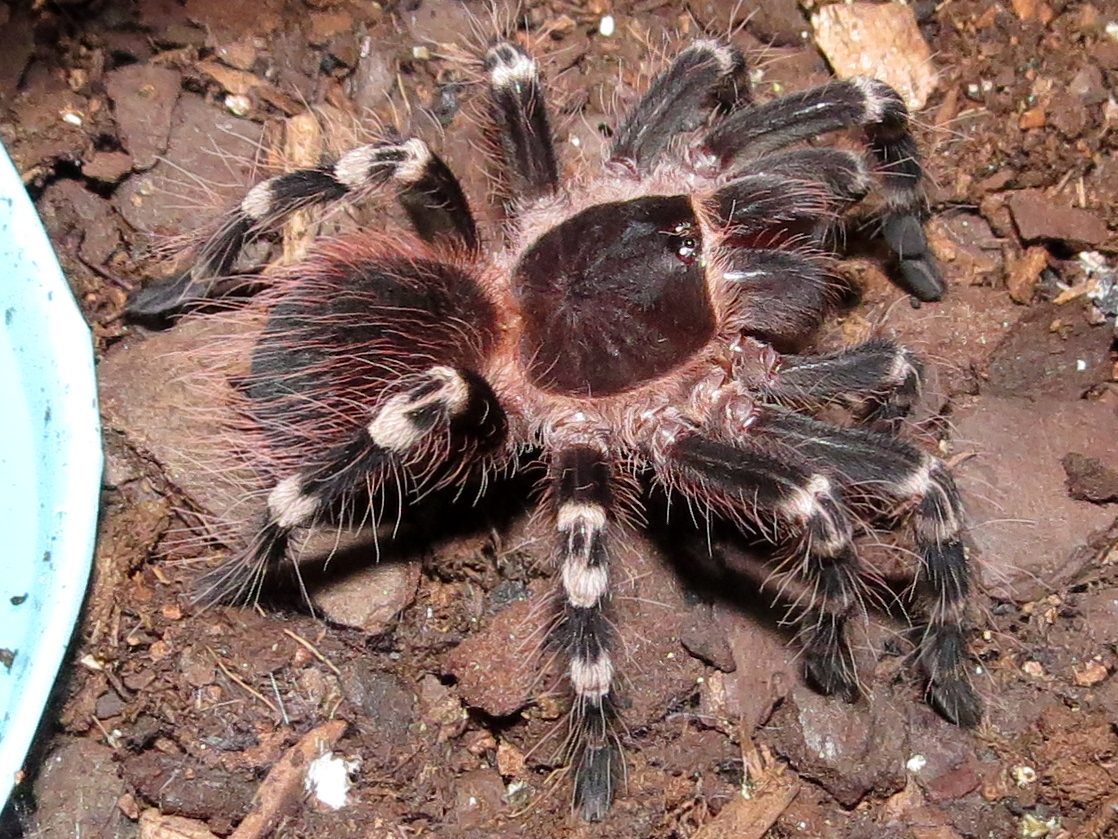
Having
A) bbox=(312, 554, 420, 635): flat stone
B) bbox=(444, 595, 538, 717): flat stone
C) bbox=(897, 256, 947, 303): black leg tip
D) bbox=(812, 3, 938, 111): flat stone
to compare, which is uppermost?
bbox=(812, 3, 938, 111): flat stone

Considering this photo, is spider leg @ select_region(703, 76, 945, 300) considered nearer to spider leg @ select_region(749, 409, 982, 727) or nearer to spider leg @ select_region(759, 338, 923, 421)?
spider leg @ select_region(759, 338, 923, 421)

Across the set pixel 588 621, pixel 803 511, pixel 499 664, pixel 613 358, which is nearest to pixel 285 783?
pixel 499 664

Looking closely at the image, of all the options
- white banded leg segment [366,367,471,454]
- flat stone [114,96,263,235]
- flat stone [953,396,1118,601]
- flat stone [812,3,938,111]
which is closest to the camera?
white banded leg segment [366,367,471,454]

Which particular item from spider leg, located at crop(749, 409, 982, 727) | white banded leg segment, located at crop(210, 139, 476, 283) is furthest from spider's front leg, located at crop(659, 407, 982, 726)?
white banded leg segment, located at crop(210, 139, 476, 283)

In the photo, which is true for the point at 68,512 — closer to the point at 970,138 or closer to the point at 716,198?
the point at 716,198

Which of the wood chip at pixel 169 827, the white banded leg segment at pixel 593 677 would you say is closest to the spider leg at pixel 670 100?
the white banded leg segment at pixel 593 677

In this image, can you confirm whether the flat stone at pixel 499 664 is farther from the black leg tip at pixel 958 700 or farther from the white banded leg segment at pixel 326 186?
the white banded leg segment at pixel 326 186

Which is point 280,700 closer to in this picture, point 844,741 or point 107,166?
point 844,741

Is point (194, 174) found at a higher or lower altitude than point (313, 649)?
higher
